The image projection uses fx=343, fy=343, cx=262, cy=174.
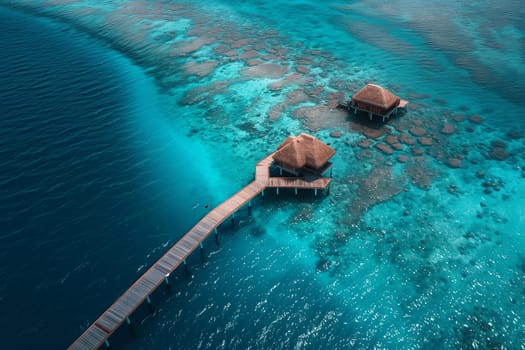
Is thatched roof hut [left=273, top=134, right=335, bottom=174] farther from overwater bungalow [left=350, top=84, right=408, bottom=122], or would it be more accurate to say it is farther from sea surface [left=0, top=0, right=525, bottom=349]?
overwater bungalow [left=350, top=84, right=408, bottom=122]

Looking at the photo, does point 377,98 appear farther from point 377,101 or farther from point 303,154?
point 303,154

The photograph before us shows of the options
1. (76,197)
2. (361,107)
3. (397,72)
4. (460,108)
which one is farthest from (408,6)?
(76,197)

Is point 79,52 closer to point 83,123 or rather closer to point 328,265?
point 83,123

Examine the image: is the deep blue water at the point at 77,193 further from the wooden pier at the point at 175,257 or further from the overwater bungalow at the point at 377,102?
the overwater bungalow at the point at 377,102

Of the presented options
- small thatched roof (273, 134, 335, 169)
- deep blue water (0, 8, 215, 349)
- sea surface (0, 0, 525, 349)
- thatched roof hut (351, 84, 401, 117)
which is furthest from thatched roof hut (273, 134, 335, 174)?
thatched roof hut (351, 84, 401, 117)

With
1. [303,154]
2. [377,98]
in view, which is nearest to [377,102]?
[377,98]

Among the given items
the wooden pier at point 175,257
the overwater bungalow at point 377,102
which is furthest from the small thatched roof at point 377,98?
the wooden pier at point 175,257
